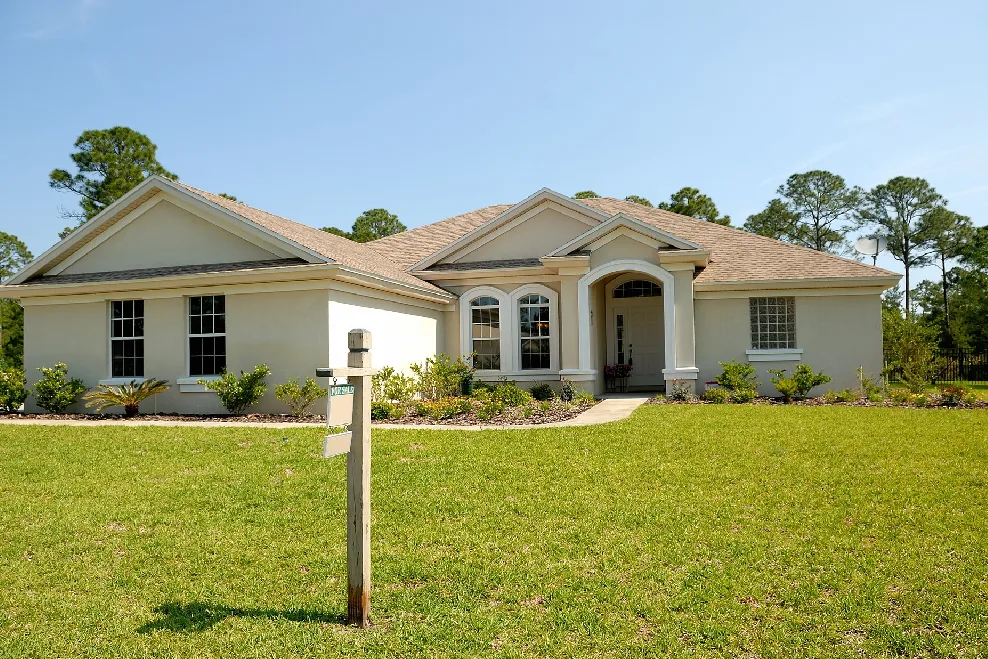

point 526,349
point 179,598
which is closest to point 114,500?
point 179,598

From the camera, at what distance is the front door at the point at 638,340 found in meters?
21.1

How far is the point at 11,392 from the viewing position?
16031 mm

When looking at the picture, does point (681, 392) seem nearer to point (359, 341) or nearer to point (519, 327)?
point (519, 327)

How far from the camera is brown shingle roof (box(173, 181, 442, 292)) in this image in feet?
50.2

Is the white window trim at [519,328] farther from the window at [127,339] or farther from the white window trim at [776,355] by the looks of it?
the window at [127,339]

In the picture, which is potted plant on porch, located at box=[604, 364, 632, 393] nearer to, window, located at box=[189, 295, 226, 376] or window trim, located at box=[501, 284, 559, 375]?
window trim, located at box=[501, 284, 559, 375]

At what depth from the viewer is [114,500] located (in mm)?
7445

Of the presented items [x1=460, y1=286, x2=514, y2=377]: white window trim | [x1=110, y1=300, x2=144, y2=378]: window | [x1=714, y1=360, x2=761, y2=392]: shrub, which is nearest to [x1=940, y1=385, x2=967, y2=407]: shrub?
[x1=714, y1=360, x2=761, y2=392]: shrub

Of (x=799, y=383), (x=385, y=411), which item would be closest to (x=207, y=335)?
(x=385, y=411)

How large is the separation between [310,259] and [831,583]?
11.7 meters

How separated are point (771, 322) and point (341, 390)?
16.6m

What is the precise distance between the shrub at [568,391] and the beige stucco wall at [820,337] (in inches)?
142

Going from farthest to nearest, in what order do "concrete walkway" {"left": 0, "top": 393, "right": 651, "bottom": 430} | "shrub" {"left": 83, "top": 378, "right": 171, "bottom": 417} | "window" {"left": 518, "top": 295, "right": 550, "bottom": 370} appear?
"window" {"left": 518, "top": 295, "right": 550, "bottom": 370}, "shrub" {"left": 83, "top": 378, "right": 171, "bottom": 417}, "concrete walkway" {"left": 0, "top": 393, "right": 651, "bottom": 430}

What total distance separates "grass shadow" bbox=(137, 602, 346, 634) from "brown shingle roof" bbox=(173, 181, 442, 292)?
33.5 feet
